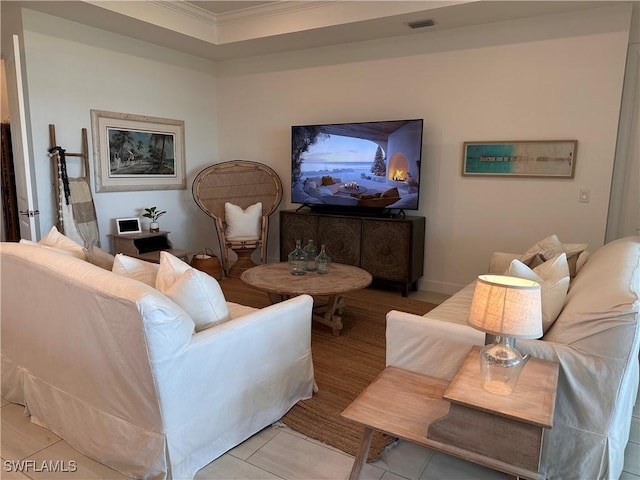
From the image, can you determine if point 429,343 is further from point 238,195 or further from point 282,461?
point 238,195

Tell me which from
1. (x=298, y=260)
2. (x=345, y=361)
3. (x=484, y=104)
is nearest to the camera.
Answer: (x=345, y=361)

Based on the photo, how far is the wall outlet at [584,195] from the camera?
12.7ft

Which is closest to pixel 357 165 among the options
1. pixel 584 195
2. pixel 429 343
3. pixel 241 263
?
pixel 241 263

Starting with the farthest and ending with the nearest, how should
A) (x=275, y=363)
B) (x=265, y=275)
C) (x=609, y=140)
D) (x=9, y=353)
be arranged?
(x=609, y=140)
(x=265, y=275)
(x=9, y=353)
(x=275, y=363)

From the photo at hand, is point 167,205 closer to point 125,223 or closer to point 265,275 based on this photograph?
point 125,223

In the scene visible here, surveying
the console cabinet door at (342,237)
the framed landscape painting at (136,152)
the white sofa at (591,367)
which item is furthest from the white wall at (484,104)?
the white sofa at (591,367)

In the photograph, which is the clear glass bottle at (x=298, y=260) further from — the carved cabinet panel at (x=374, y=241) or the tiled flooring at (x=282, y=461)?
the tiled flooring at (x=282, y=461)

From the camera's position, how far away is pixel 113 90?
15.3ft

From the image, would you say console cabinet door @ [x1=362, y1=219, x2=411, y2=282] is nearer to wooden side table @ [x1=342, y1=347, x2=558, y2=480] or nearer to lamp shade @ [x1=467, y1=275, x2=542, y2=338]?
wooden side table @ [x1=342, y1=347, x2=558, y2=480]

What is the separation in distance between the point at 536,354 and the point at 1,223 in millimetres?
5227

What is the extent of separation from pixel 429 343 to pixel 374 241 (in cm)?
254

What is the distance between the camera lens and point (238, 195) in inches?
215

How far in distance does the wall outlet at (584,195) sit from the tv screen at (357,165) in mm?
1462

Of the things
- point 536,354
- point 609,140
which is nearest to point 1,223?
point 536,354
